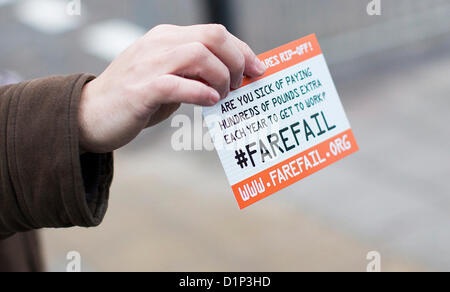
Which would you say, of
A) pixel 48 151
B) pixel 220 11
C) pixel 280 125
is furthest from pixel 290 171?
pixel 220 11

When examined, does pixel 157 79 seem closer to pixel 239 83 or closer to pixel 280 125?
pixel 239 83

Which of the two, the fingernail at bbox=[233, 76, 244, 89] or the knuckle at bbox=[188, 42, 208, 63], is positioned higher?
the knuckle at bbox=[188, 42, 208, 63]

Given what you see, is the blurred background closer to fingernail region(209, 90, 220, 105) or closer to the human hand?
the human hand

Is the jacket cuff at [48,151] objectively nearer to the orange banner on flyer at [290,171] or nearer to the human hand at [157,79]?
the human hand at [157,79]

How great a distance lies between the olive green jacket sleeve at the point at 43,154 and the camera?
1.00 meters

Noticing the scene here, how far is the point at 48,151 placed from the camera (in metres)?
1.00

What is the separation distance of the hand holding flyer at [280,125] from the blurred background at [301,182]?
99 cm

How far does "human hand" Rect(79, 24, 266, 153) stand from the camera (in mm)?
991

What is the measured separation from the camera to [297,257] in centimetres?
286

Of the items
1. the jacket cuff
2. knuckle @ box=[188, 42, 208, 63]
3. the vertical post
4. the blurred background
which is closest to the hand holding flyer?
knuckle @ box=[188, 42, 208, 63]

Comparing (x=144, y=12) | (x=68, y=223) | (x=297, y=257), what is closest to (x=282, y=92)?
(x=68, y=223)

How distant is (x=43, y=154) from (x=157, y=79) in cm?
24

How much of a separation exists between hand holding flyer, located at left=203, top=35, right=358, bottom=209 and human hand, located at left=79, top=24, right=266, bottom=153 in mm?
59

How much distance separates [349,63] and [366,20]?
1.17 feet
